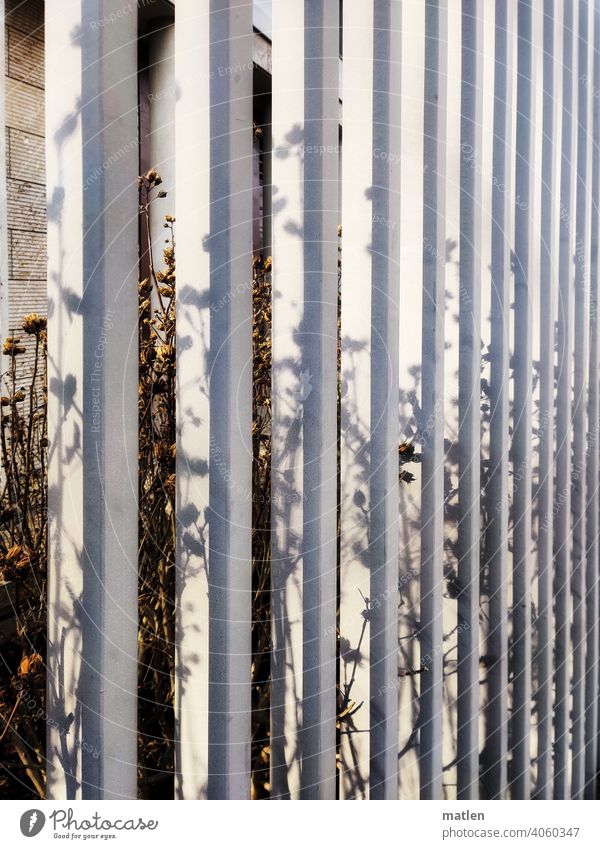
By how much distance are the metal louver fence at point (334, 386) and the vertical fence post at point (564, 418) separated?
13mm

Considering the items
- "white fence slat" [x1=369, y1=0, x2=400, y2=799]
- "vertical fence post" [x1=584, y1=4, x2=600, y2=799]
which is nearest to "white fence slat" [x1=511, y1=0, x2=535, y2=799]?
"vertical fence post" [x1=584, y1=4, x2=600, y2=799]

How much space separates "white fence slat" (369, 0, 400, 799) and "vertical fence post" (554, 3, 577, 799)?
866 millimetres

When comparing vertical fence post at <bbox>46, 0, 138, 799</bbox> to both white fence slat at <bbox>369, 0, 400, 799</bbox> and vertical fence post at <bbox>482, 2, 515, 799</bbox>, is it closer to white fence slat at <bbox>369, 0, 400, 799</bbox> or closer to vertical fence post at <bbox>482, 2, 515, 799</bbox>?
white fence slat at <bbox>369, 0, 400, 799</bbox>

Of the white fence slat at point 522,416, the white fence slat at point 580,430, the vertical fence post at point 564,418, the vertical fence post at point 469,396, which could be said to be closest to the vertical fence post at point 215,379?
the vertical fence post at point 469,396

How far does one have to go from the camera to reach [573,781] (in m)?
1.93

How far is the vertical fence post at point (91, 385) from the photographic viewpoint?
2.08 ft

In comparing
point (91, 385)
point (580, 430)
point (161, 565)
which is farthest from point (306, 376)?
point (580, 430)

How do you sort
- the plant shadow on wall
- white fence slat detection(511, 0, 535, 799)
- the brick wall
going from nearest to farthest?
the plant shadow on wall < white fence slat detection(511, 0, 535, 799) < the brick wall

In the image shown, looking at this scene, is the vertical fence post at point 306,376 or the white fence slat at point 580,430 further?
the white fence slat at point 580,430

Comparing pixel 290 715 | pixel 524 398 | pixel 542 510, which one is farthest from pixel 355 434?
pixel 542 510

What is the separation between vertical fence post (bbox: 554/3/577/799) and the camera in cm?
170

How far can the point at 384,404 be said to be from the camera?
3.37 feet

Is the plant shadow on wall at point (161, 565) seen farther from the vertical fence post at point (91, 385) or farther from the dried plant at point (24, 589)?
the vertical fence post at point (91, 385)
